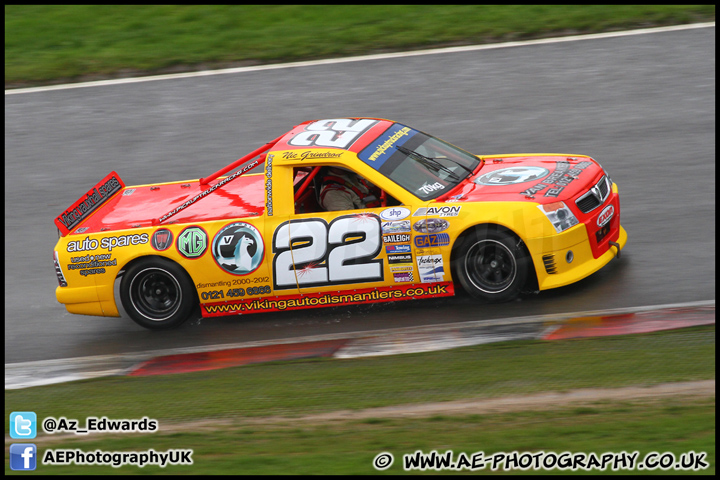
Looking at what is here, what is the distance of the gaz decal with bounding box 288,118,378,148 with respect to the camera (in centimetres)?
818

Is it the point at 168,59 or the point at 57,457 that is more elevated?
the point at 168,59

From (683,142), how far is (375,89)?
185 inches

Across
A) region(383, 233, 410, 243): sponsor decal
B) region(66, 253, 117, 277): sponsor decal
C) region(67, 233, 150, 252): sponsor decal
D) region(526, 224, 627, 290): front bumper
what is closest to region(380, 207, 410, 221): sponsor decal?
region(383, 233, 410, 243): sponsor decal

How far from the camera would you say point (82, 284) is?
8.50 metres

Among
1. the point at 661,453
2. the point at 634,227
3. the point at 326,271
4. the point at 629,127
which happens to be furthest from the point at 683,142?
the point at 661,453

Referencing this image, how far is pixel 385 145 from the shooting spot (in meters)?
8.24

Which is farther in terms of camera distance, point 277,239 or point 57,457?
point 277,239

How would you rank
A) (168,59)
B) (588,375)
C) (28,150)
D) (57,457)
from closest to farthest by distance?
(57,457)
(588,375)
(28,150)
(168,59)

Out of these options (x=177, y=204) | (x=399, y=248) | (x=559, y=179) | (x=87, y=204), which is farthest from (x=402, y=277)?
(x=87, y=204)

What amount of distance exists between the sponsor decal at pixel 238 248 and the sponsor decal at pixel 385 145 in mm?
1184

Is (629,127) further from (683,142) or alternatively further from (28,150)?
(28,150)

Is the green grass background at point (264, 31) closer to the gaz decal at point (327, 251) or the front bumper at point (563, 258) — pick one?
the gaz decal at point (327, 251)

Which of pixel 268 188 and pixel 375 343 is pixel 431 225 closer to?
pixel 375 343

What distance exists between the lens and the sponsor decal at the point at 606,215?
7.82 m
